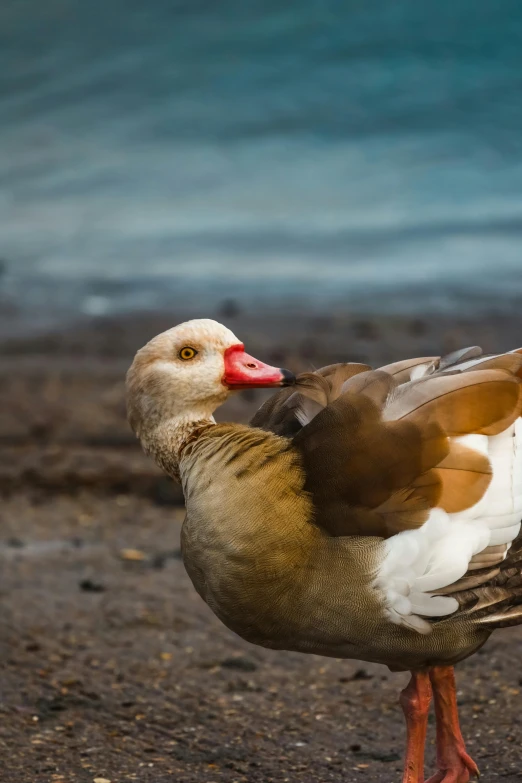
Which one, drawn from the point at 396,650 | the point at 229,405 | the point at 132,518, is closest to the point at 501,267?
the point at 229,405

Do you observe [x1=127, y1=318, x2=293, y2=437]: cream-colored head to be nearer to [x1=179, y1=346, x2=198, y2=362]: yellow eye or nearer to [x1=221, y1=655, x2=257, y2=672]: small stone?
[x1=179, y1=346, x2=198, y2=362]: yellow eye

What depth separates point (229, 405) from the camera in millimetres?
9609

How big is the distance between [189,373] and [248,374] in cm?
21

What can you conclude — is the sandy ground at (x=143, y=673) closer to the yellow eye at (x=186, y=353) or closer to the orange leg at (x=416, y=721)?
the orange leg at (x=416, y=721)

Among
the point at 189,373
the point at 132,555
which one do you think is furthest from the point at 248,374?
the point at 132,555

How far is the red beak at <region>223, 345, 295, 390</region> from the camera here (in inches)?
159

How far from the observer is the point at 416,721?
12.8 feet

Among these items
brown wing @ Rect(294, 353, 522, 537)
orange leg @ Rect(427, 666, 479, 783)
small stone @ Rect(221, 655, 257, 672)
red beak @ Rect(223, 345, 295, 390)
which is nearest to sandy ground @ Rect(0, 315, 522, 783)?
small stone @ Rect(221, 655, 257, 672)

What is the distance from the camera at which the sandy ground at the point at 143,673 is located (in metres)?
4.47

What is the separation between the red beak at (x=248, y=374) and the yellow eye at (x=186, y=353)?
4.8 inches

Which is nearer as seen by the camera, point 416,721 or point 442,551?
point 442,551

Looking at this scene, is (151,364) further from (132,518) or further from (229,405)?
(229,405)

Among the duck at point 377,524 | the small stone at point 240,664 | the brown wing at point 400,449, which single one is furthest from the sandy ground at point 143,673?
the brown wing at point 400,449

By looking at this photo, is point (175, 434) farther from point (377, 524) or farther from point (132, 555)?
point (132, 555)
